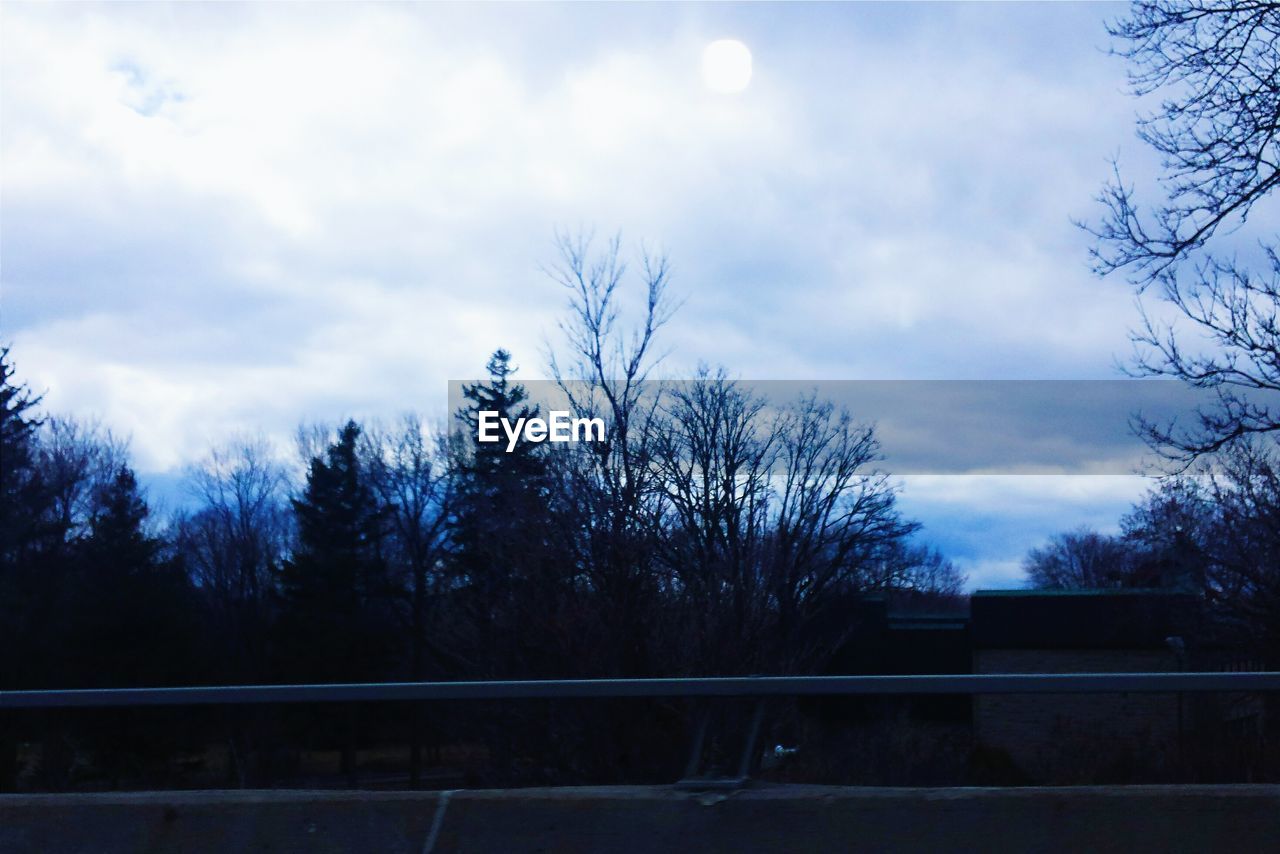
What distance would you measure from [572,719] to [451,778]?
2.17 feet

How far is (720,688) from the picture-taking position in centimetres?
470

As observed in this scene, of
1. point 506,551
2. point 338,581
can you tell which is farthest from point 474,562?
point 338,581

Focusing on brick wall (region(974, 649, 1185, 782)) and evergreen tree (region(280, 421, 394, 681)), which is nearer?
brick wall (region(974, 649, 1185, 782))

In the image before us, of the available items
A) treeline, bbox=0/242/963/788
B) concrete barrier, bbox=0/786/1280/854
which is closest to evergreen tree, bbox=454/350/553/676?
treeline, bbox=0/242/963/788

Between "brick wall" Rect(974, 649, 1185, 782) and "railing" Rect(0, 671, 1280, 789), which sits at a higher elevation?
"railing" Rect(0, 671, 1280, 789)

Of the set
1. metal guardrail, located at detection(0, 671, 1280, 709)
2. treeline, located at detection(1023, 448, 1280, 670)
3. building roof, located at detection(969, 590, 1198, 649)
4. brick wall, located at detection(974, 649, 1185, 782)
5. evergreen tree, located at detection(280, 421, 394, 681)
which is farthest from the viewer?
evergreen tree, located at detection(280, 421, 394, 681)

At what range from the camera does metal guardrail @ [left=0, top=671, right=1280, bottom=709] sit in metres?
4.54

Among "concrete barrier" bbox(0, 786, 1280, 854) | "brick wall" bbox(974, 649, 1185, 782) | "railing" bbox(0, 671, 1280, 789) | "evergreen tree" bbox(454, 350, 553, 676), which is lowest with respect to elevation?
"concrete barrier" bbox(0, 786, 1280, 854)

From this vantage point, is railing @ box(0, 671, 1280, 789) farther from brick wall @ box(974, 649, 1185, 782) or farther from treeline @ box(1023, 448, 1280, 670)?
treeline @ box(1023, 448, 1280, 670)

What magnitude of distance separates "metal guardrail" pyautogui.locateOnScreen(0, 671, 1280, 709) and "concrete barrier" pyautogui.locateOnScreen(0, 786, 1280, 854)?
426 millimetres

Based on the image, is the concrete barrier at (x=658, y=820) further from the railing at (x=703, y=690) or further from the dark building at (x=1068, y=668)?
the dark building at (x=1068, y=668)

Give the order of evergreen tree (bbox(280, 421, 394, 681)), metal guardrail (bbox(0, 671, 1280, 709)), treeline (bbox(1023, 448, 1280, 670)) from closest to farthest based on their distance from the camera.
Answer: metal guardrail (bbox(0, 671, 1280, 709)), treeline (bbox(1023, 448, 1280, 670)), evergreen tree (bbox(280, 421, 394, 681))

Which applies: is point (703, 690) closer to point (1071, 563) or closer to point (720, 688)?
point (720, 688)

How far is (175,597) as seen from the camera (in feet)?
109
